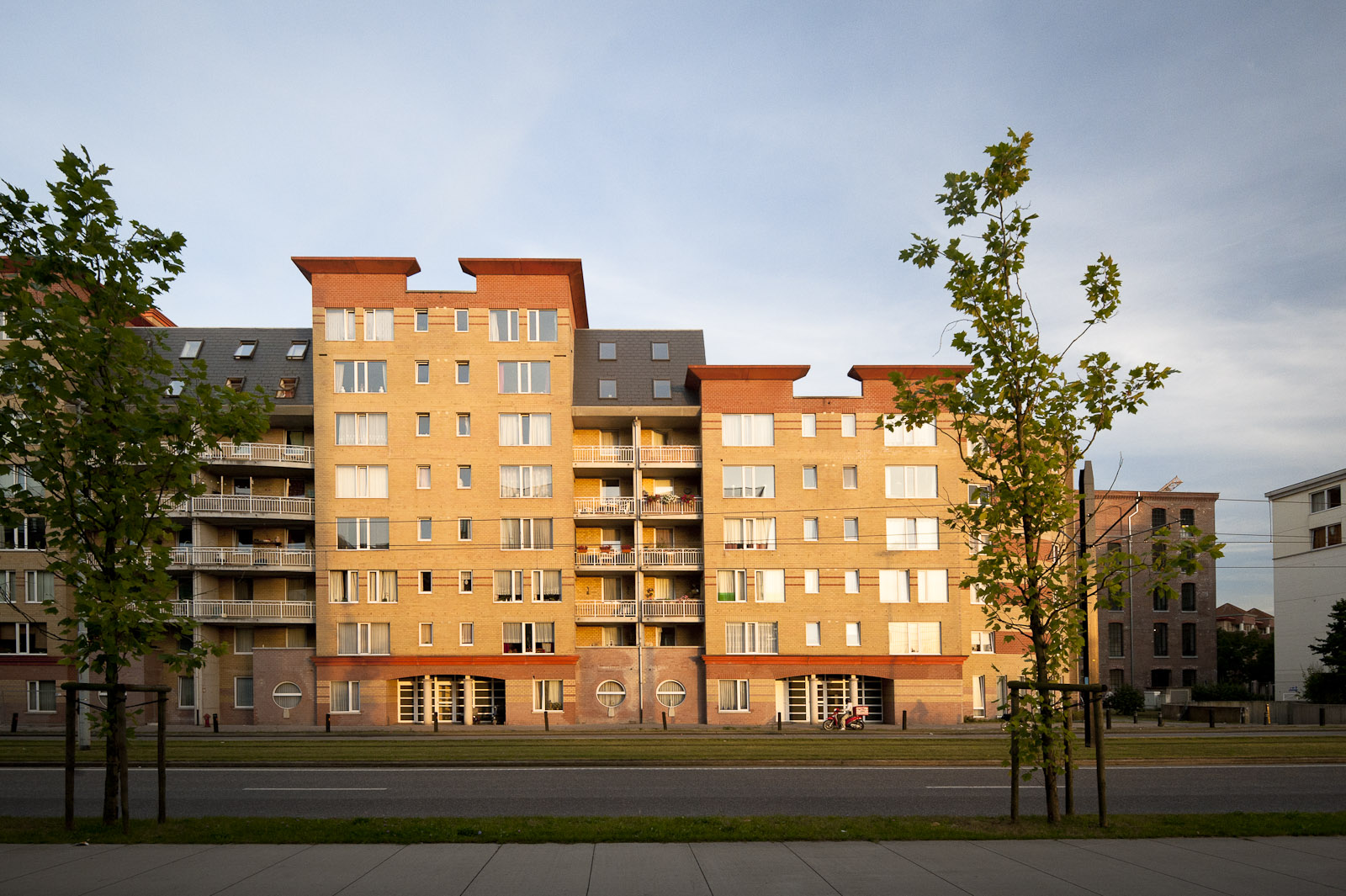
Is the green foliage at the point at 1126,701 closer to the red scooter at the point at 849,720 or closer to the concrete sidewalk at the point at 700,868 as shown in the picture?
the red scooter at the point at 849,720

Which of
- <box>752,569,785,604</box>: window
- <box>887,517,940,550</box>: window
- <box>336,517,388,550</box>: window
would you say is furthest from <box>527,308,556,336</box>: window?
<box>887,517,940,550</box>: window

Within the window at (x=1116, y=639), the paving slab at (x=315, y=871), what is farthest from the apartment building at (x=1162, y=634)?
the paving slab at (x=315, y=871)

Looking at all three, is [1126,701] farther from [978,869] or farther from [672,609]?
[978,869]

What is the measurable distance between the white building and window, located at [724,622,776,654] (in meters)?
45.4

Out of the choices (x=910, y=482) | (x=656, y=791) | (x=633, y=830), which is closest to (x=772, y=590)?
(x=910, y=482)

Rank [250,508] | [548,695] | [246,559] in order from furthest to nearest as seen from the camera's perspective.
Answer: [250,508] < [246,559] < [548,695]

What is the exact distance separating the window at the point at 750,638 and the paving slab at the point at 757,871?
34574 millimetres

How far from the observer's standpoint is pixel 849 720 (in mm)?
41750

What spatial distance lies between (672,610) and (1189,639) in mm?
49827

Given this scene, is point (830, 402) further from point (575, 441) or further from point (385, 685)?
point (385, 685)

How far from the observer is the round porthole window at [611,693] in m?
46.3

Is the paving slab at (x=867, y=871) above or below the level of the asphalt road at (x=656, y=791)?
above

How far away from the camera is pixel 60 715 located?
44.9m

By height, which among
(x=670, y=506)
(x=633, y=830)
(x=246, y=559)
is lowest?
(x=633, y=830)
